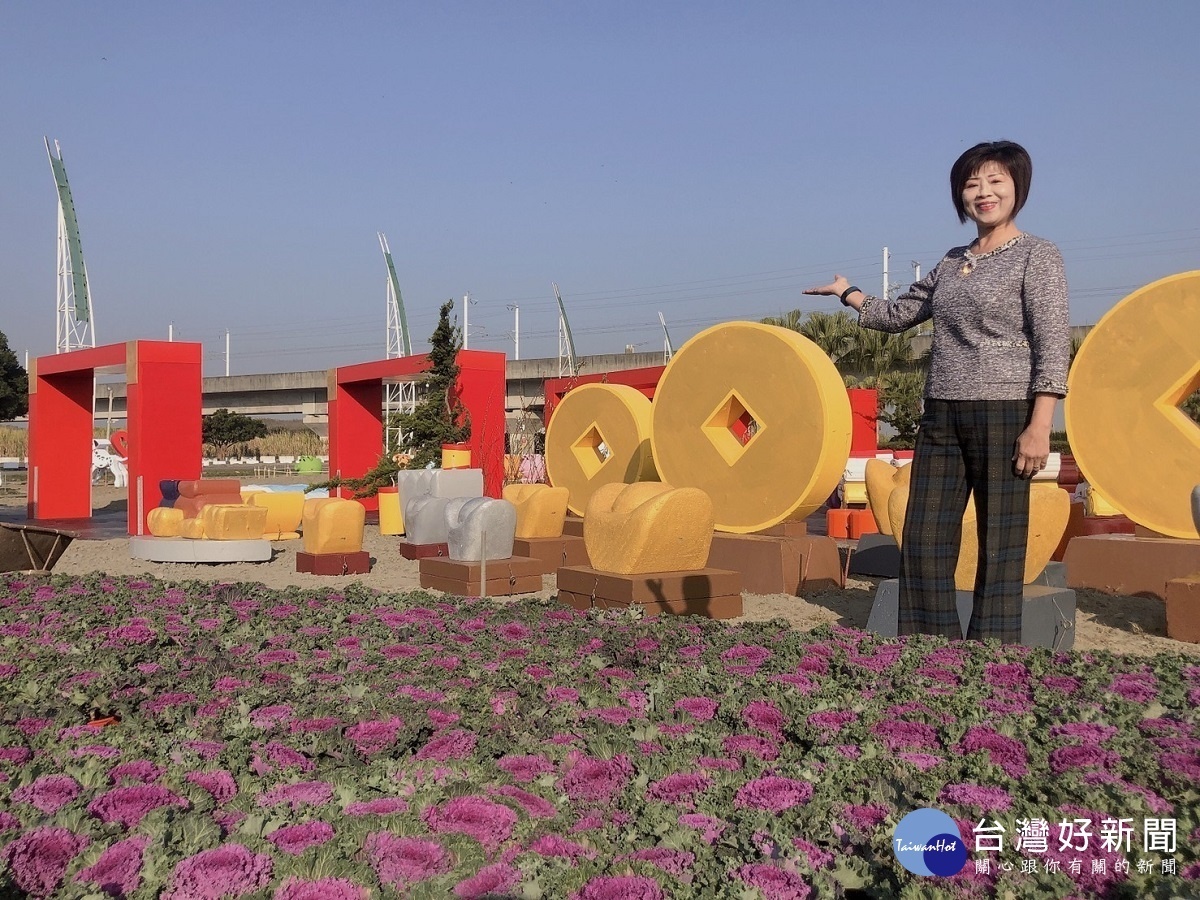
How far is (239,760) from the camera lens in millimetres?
2965

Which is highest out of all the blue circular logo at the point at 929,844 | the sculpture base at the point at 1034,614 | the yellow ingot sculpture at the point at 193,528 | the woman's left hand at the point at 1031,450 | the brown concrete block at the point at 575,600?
the woman's left hand at the point at 1031,450

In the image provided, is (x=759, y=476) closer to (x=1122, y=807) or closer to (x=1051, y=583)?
(x=1051, y=583)

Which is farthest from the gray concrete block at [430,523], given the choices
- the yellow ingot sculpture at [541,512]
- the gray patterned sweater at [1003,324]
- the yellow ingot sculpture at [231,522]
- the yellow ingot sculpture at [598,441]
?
the gray patterned sweater at [1003,324]

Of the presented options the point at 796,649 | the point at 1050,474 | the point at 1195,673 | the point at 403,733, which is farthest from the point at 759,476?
the point at 1050,474

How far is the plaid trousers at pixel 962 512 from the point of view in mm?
3729

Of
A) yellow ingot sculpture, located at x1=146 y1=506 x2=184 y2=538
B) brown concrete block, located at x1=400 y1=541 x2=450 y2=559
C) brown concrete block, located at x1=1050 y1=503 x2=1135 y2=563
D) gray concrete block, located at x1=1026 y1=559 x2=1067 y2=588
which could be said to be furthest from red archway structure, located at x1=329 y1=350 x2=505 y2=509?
gray concrete block, located at x1=1026 y1=559 x2=1067 y2=588

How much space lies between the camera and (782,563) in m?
7.66

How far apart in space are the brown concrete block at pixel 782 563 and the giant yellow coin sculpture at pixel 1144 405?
2.06 metres

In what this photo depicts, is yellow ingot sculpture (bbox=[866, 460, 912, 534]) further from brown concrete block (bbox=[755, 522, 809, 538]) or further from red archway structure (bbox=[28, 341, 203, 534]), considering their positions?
red archway structure (bbox=[28, 341, 203, 534])

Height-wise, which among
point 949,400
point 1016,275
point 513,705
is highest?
point 1016,275

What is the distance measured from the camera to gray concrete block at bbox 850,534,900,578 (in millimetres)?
8852

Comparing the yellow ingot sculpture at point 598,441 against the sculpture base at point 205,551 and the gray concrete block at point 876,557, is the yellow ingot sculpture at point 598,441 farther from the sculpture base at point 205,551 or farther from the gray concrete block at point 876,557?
the sculpture base at point 205,551

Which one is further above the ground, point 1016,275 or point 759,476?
point 1016,275

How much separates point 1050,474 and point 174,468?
1171 cm
